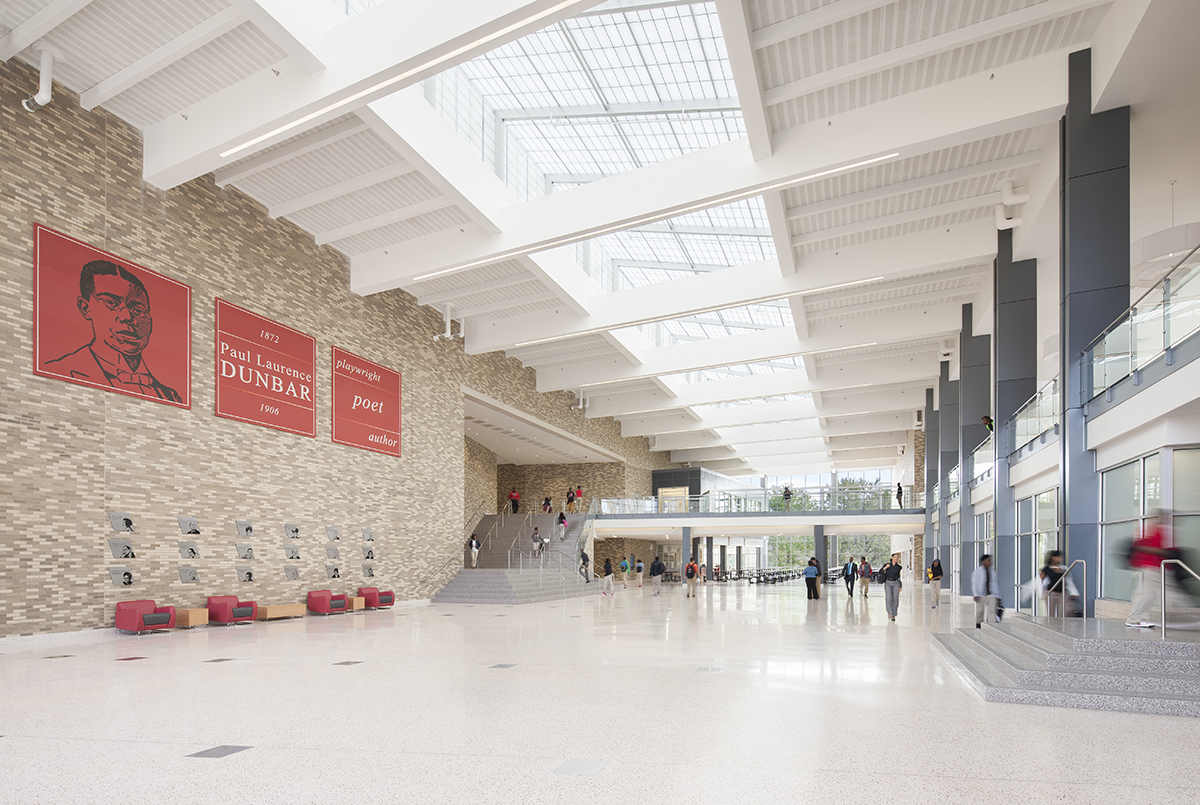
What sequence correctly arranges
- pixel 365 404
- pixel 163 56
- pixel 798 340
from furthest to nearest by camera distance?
pixel 798 340
pixel 365 404
pixel 163 56

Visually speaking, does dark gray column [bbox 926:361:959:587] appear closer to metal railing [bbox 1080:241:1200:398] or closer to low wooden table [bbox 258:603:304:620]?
metal railing [bbox 1080:241:1200:398]

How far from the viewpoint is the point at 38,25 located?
10820mm

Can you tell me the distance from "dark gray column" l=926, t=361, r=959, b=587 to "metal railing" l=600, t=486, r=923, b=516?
5.31m

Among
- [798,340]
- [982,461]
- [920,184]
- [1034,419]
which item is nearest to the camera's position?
[1034,419]

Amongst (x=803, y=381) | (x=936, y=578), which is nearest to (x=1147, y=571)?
(x=936, y=578)

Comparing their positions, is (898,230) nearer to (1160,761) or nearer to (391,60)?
(391,60)

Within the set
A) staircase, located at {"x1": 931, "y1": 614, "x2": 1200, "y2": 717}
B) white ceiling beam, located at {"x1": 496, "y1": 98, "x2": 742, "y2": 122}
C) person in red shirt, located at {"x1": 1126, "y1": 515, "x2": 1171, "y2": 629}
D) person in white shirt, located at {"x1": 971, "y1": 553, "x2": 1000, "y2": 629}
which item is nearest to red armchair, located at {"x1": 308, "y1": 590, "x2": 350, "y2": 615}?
white ceiling beam, located at {"x1": 496, "y1": 98, "x2": 742, "y2": 122}

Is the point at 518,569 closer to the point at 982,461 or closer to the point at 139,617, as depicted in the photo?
the point at 982,461

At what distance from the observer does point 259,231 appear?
638 inches

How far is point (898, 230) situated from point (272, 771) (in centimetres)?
1682

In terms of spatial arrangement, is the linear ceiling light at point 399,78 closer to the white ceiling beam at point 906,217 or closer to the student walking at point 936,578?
the white ceiling beam at point 906,217

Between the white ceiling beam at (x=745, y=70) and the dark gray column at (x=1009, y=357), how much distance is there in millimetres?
7587

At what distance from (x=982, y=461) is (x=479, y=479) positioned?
71.6 ft

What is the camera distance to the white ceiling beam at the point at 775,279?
57.7 ft
